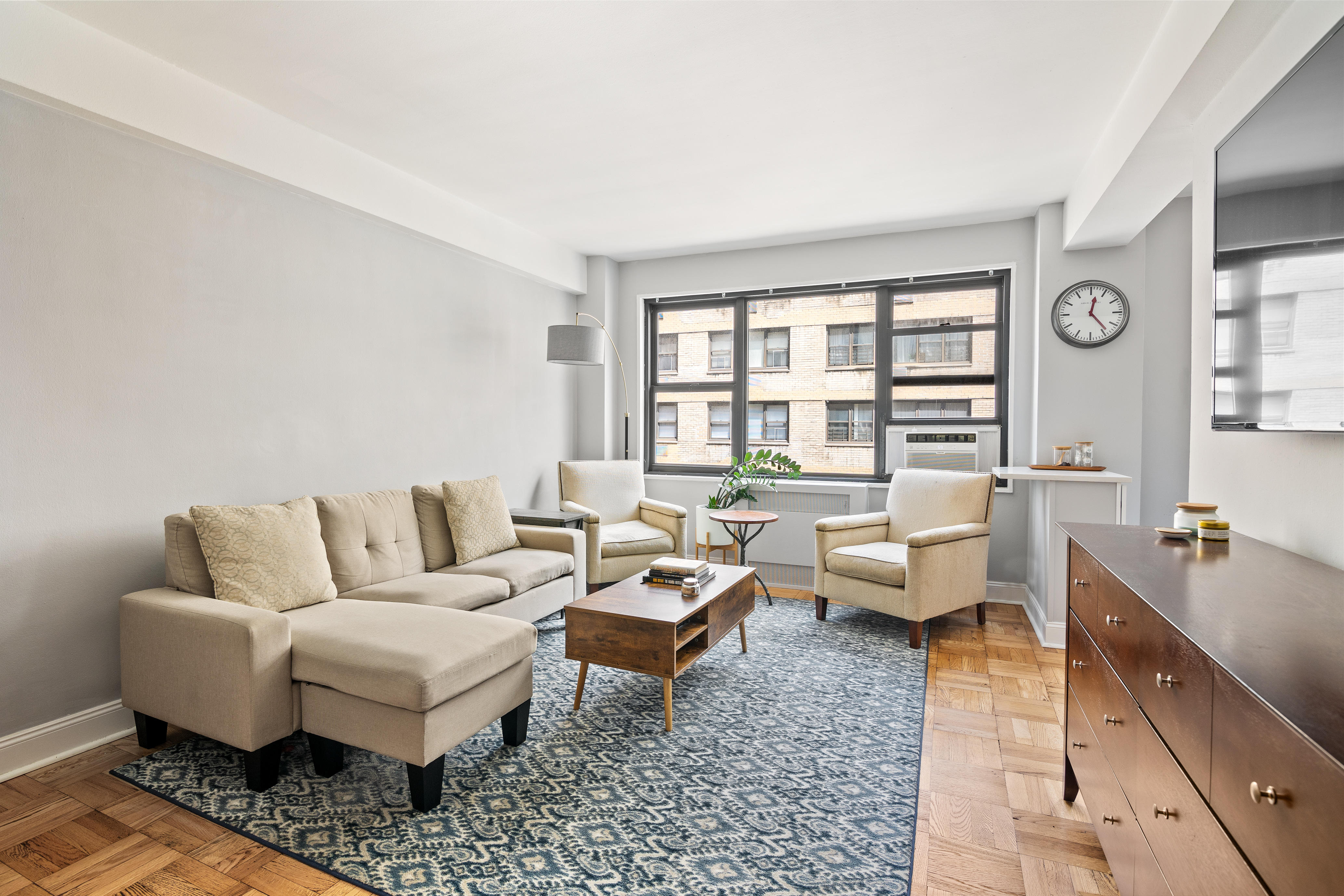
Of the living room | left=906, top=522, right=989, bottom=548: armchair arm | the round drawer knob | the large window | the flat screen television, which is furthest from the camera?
the large window

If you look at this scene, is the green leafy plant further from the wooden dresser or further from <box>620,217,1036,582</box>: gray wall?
the wooden dresser

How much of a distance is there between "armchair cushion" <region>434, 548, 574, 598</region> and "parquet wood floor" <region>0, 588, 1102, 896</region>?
1.34 m

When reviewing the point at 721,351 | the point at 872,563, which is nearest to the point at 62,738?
the point at 872,563

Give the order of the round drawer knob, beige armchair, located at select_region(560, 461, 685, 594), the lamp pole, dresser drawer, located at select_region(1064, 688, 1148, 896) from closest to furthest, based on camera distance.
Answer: the round drawer knob < dresser drawer, located at select_region(1064, 688, 1148, 896) < beige armchair, located at select_region(560, 461, 685, 594) < the lamp pole

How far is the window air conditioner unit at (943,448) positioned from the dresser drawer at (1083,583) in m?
2.43

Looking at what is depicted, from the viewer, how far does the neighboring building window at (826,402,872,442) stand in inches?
198

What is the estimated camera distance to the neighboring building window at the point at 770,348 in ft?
17.4

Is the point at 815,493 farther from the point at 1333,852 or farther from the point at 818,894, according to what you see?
the point at 1333,852

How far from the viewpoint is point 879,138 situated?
3166 millimetres

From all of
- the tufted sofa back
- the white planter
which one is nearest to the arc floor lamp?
the white planter

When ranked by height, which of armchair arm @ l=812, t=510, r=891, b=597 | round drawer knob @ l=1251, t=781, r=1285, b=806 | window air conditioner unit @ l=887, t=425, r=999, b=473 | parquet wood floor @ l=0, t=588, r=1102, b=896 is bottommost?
parquet wood floor @ l=0, t=588, r=1102, b=896

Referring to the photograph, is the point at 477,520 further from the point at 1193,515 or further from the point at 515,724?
the point at 1193,515

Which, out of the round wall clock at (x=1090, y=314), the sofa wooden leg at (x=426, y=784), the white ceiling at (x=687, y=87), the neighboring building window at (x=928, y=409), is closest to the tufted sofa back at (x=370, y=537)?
the sofa wooden leg at (x=426, y=784)

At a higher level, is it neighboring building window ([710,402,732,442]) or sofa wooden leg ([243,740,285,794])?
neighboring building window ([710,402,732,442])
